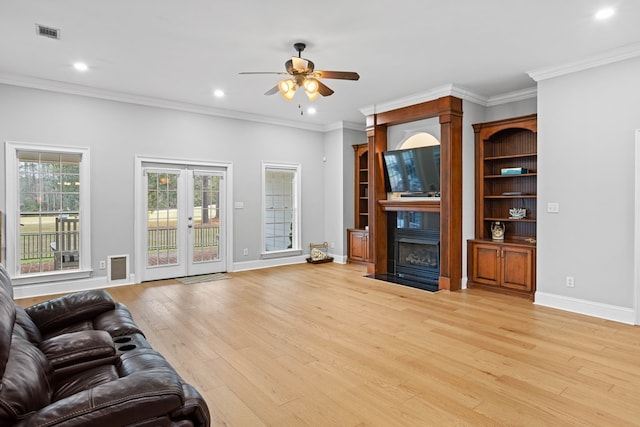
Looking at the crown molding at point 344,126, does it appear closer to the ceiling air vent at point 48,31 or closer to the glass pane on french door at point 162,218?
the glass pane on french door at point 162,218

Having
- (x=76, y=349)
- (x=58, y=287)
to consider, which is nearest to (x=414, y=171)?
(x=76, y=349)

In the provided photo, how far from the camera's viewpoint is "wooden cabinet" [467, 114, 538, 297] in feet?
17.5

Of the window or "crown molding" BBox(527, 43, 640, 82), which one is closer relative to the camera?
"crown molding" BBox(527, 43, 640, 82)

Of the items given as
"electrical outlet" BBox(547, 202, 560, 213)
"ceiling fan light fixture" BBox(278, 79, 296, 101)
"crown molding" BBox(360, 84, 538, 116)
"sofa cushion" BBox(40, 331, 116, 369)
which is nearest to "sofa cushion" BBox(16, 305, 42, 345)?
"sofa cushion" BBox(40, 331, 116, 369)

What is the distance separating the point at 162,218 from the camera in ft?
Answer: 21.0

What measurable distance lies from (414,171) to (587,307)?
3020 mm

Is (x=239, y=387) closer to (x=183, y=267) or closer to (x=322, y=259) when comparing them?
(x=183, y=267)

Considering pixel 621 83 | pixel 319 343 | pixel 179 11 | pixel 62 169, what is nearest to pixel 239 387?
pixel 319 343

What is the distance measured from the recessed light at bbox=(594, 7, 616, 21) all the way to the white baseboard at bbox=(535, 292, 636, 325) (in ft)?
10.0

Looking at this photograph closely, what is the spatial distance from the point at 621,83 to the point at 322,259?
18.7 feet

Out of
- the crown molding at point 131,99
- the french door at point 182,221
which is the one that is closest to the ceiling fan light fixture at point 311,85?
the crown molding at point 131,99

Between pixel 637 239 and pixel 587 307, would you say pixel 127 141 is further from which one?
pixel 637 239

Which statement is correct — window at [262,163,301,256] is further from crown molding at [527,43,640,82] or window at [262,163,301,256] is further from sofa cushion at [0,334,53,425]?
sofa cushion at [0,334,53,425]

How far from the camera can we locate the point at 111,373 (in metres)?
1.85
